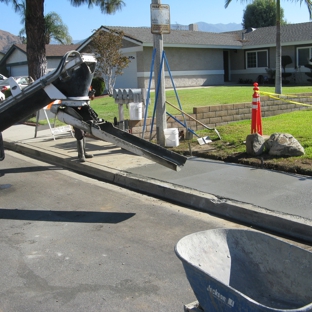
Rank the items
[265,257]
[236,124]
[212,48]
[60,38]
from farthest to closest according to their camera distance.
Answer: [60,38], [212,48], [236,124], [265,257]

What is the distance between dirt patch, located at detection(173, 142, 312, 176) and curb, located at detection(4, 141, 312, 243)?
6.02 feet

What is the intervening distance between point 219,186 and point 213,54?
1051 inches

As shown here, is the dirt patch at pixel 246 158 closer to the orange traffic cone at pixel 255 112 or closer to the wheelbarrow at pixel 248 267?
the orange traffic cone at pixel 255 112

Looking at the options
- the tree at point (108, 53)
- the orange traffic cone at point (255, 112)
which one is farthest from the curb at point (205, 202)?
the tree at point (108, 53)

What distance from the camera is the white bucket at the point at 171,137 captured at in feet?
33.3

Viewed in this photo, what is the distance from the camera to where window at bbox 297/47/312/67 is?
30.4 metres

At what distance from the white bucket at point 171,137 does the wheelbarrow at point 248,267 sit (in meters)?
6.55

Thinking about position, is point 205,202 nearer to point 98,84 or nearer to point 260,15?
point 98,84

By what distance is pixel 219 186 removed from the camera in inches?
287

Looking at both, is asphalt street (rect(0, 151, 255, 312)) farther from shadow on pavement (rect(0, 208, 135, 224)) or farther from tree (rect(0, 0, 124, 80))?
tree (rect(0, 0, 124, 80))

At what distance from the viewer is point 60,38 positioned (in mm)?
50094

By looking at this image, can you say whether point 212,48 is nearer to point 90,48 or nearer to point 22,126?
point 90,48

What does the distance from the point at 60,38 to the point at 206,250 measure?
4957 cm

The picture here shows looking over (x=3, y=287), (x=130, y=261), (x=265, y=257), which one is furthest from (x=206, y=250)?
(x=3, y=287)
